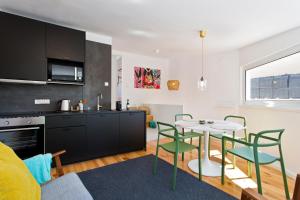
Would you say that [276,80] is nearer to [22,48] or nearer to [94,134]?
[94,134]

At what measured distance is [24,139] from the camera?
7.30 feet

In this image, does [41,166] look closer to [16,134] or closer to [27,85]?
[16,134]

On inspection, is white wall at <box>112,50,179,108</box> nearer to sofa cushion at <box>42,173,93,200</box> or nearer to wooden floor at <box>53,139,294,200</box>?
wooden floor at <box>53,139,294,200</box>

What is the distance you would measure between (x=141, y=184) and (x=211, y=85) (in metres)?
3.21

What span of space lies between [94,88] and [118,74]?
1.98 metres

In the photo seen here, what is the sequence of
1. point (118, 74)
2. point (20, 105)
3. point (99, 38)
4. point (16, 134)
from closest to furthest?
point (16, 134)
point (20, 105)
point (99, 38)
point (118, 74)

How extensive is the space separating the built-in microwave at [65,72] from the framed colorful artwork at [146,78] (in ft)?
7.75

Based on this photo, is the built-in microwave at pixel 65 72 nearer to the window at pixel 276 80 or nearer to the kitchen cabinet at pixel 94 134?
the kitchen cabinet at pixel 94 134

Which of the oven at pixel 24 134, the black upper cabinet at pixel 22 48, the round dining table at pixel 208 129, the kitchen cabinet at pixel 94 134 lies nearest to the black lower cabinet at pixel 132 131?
the kitchen cabinet at pixel 94 134

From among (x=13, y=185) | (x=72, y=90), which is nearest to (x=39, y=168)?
(x=13, y=185)

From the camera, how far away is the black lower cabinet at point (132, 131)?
308 centimetres

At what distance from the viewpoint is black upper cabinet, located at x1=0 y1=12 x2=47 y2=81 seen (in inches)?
87.0

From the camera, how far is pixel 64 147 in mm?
2521

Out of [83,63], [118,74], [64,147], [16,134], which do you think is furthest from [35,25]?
[118,74]
